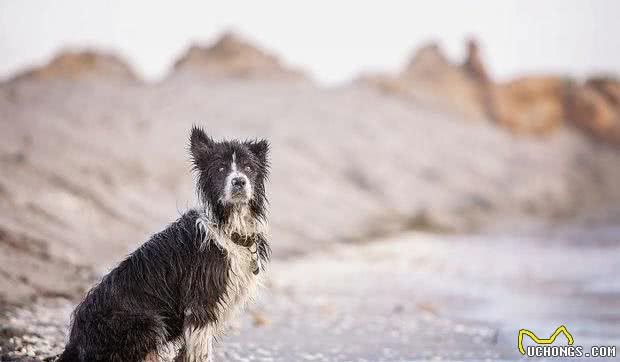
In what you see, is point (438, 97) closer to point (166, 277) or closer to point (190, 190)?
point (190, 190)

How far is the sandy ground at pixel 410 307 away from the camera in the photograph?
8.48 meters

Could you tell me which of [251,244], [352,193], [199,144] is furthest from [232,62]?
[251,244]

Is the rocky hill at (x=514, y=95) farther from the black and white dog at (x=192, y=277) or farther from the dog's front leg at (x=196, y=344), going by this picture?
the dog's front leg at (x=196, y=344)

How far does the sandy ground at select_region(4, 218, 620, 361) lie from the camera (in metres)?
8.48

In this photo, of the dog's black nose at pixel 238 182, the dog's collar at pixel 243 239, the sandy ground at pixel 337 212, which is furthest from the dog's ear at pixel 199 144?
the sandy ground at pixel 337 212

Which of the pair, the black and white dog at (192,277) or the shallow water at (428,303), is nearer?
the black and white dog at (192,277)

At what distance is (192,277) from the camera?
18.9 ft

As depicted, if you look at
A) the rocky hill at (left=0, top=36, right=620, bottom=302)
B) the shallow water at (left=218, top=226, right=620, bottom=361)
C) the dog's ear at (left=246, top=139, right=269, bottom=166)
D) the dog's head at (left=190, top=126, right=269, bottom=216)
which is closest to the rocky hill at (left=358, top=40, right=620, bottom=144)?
Result: the rocky hill at (left=0, top=36, right=620, bottom=302)

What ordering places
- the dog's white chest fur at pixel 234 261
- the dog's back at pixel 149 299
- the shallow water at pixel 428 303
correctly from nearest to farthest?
the dog's back at pixel 149 299 → the dog's white chest fur at pixel 234 261 → the shallow water at pixel 428 303

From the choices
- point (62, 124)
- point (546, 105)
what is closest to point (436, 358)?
point (62, 124)

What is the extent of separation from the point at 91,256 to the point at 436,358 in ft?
31.9

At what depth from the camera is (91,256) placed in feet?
50.8

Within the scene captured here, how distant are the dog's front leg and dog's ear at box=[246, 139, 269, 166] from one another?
1482 millimetres

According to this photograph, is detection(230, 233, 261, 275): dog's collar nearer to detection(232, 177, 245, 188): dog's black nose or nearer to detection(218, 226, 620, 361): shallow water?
detection(232, 177, 245, 188): dog's black nose
